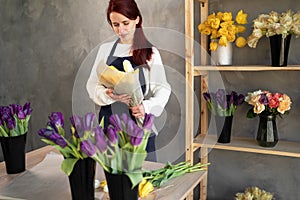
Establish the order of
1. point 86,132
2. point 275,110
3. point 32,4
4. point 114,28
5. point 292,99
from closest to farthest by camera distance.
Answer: point 86,132
point 275,110
point 292,99
point 114,28
point 32,4

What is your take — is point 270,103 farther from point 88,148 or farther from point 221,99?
point 88,148

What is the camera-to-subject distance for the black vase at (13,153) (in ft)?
4.90

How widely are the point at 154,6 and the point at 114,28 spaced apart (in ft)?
1.10

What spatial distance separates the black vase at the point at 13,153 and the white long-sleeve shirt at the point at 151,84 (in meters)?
0.96

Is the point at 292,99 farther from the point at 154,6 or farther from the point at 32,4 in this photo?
the point at 32,4

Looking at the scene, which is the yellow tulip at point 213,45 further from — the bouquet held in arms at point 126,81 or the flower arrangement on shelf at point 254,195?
the flower arrangement on shelf at point 254,195

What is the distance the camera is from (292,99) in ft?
7.09

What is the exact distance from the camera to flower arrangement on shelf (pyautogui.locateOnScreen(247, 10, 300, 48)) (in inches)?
74.9

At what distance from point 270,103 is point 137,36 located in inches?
39.3

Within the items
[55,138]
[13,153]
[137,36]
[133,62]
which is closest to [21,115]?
[13,153]

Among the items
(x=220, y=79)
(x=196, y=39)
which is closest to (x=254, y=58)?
(x=220, y=79)

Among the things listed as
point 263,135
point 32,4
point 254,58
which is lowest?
point 263,135

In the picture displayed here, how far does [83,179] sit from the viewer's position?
1126mm

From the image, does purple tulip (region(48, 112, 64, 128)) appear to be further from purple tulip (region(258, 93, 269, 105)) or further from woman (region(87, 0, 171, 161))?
purple tulip (region(258, 93, 269, 105))
